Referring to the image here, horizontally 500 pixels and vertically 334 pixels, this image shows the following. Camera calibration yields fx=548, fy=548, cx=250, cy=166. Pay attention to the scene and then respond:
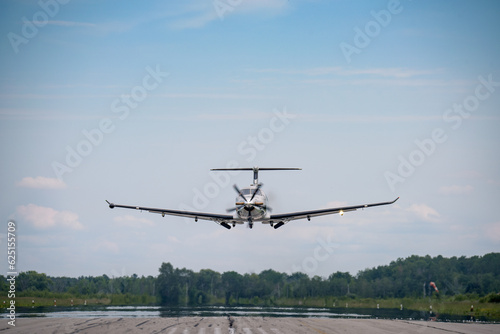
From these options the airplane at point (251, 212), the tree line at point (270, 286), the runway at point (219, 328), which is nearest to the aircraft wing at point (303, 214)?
the airplane at point (251, 212)

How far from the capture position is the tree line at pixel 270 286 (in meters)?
102

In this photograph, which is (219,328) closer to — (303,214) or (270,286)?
(303,214)

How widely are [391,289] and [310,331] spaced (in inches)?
2870

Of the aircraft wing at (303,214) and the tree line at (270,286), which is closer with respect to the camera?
the aircraft wing at (303,214)

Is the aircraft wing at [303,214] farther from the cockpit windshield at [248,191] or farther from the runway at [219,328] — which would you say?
the runway at [219,328]

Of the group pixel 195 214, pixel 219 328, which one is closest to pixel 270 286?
pixel 195 214

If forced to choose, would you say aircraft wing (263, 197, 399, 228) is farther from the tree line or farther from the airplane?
the tree line

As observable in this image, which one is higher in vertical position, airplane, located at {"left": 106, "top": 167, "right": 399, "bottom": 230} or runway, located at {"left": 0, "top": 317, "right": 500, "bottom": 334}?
airplane, located at {"left": 106, "top": 167, "right": 399, "bottom": 230}

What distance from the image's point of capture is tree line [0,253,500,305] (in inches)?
4001

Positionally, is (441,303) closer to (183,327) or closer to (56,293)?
(183,327)

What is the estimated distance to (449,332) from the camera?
38.9 meters

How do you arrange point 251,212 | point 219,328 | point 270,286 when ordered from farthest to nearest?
point 270,286, point 251,212, point 219,328

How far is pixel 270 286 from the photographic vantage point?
4515 inches

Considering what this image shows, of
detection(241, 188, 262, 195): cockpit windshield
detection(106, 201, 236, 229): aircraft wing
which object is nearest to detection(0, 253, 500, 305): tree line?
detection(106, 201, 236, 229): aircraft wing
